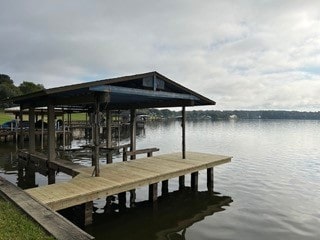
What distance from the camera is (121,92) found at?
430 inches

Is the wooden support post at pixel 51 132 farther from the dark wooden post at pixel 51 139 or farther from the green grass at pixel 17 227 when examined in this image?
the green grass at pixel 17 227

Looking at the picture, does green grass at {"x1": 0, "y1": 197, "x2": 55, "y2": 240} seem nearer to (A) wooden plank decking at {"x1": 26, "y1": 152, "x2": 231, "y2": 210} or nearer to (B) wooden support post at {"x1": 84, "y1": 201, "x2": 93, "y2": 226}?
(A) wooden plank decking at {"x1": 26, "y1": 152, "x2": 231, "y2": 210}

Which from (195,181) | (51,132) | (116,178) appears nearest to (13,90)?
(51,132)

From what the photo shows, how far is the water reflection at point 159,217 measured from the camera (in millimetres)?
A: 9180

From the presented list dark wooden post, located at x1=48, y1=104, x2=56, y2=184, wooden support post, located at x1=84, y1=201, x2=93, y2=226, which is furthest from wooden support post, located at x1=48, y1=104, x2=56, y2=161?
wooden support post, located at x1=84, y1=201, x2=93, y2=226

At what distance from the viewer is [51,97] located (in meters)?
12.7

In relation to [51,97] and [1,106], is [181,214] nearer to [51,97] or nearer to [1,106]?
[51,97]

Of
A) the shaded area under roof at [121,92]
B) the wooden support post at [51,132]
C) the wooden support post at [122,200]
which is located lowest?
the wooden support post at [122,200]

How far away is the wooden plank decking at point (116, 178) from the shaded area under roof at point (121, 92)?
271cm

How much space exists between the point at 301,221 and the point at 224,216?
8.71 feet

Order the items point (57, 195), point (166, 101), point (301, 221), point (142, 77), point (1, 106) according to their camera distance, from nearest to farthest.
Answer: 1. point (57, 195)
2. point (301, 221)
3. point (142, 77)
4. point (166, 101)
5. point (1, 106)

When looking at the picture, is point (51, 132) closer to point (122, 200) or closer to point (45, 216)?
point (122, 200)

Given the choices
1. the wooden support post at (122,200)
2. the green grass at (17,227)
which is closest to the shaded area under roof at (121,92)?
the wooden support post at (122,200)

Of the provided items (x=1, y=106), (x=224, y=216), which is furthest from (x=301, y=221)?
(x=1, y=106)
